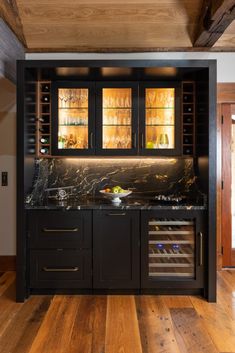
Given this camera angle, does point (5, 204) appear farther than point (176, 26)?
Yes

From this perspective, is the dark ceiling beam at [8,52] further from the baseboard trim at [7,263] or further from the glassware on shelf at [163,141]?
the baseboard trim at [7,263]

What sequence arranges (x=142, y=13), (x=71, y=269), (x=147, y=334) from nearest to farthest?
(x=147, y=334)
(x=71, y=269)
(x=142, y=13)

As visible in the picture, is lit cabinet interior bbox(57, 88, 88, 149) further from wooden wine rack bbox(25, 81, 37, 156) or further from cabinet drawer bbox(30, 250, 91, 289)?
cabinet drawer bbox(30, 250, 91, 289)

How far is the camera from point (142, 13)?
10.9 feet

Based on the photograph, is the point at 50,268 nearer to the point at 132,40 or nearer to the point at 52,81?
the point at 52,81

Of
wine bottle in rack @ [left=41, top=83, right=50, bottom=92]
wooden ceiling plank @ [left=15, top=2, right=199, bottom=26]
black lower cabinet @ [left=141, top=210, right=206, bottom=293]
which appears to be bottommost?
black lower cabinet @ [left=141, top=210, right=206, bottom=293]

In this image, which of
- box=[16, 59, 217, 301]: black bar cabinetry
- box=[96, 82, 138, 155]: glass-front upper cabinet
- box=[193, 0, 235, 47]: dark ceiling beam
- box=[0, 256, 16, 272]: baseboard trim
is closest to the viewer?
box=[193, 0, 235, 47]: dark ceiling beam

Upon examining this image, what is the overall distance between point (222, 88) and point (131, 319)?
2809mm

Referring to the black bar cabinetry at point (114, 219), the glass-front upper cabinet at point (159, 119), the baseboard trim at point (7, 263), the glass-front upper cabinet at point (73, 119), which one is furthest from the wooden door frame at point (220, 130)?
the baseboard trim at point (7, 263)

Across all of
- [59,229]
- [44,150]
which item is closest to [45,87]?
[44,150]

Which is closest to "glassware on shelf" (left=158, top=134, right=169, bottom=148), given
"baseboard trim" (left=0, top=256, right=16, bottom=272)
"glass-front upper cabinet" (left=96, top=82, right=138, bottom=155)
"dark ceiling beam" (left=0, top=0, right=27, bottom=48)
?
"glass-front upper cabinet" (left=96, top=82, right=138, bottom=155)

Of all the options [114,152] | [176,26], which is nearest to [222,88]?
[176,26]

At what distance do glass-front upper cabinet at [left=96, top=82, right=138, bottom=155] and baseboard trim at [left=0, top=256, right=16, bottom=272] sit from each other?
1.73 m

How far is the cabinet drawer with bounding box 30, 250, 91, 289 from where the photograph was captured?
3.13m
